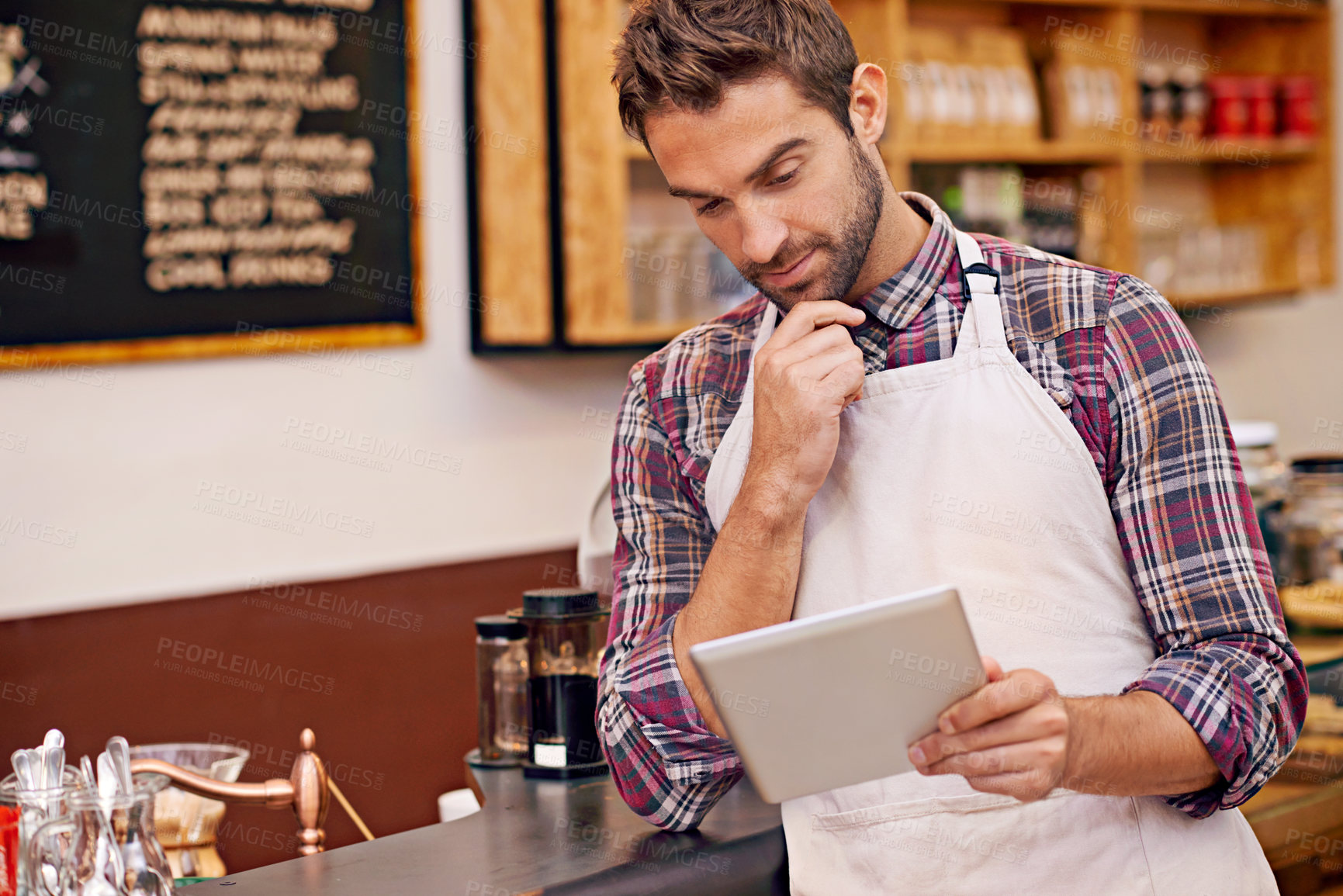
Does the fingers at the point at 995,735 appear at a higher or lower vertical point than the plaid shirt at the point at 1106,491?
lower

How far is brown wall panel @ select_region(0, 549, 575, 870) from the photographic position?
2.27 meters

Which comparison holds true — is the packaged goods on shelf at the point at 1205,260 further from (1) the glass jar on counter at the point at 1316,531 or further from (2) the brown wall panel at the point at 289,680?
(2) the brown wall panel at the point at 289,680

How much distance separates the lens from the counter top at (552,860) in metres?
1.25

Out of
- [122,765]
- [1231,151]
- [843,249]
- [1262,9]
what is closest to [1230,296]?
[1231,151]

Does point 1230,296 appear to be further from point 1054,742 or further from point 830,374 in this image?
point 1054,742

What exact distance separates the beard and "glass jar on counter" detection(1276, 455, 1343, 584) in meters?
1.42

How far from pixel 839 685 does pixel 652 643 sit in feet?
1.25

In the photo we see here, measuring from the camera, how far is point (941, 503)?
1221mm

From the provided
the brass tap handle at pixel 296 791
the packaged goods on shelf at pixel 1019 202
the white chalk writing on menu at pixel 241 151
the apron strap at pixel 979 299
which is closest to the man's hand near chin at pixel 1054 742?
the apron strap at pixel 979 299

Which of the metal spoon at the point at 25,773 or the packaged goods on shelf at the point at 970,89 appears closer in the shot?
the metal spoon at the point at 25,773

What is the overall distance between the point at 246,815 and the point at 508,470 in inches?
36.0

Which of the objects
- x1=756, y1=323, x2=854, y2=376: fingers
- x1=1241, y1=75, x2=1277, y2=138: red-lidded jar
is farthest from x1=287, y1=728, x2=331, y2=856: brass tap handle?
x1=1241, y1=75, x2=1277, y2=138: red-lidded jar

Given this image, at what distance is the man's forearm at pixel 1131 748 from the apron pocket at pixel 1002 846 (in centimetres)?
9

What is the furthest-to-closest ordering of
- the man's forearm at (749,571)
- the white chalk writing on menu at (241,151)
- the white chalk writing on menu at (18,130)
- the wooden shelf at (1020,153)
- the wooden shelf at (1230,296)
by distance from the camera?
the wooden shelf at (1230,296), the wooden shelf at (1020,153), the white chalk writing on menu at (241,151), the white chalk writing on menu at (18,130), the man's forearm at (749,571)
